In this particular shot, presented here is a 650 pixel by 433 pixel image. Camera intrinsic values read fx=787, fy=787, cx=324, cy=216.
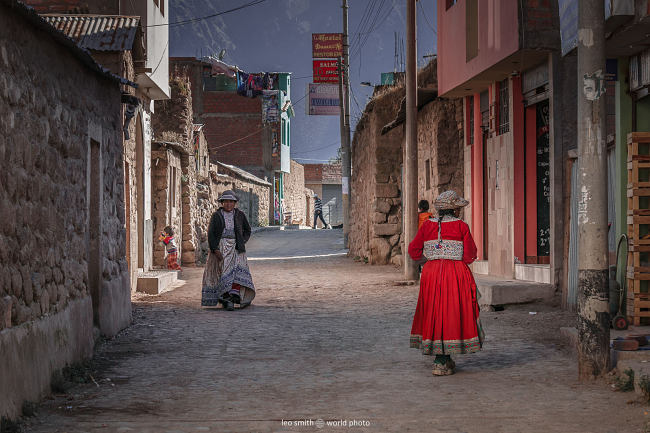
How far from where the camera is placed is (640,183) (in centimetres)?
787

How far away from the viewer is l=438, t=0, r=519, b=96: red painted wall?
11.3 m

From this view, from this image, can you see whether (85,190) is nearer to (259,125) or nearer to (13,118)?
(13,118)

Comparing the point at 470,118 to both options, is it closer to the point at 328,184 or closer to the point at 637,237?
the point at 637,237

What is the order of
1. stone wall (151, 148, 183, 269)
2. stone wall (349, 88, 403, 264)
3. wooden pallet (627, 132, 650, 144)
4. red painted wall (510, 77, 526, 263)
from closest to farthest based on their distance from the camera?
1. wooden pallet (627, 132, 650, 144)
2. red painted wall (510, 77, 526, 263)
3. stone wall (151, 148, 183, 269)
4. stone wall (349, 88, 403, 264)

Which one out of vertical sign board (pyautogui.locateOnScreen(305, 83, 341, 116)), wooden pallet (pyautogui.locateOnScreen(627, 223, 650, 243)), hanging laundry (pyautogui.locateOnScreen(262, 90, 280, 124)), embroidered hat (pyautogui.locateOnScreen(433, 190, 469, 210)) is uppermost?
hanging laundry (pyautogui.locateOnScreen(262, 90, 280, 124))

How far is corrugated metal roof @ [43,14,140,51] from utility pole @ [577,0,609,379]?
7.29 m

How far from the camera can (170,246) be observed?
1738cm

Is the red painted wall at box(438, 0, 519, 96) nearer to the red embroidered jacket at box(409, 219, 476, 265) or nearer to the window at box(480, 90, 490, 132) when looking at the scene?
the window at box(480, 90, 490, 132)

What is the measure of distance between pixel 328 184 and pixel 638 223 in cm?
5165

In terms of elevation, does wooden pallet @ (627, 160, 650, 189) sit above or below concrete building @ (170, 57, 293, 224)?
below

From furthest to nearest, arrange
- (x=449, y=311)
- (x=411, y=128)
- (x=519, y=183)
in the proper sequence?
(x=411, y=128) < (x=519, y=183) < (x=449, y=311)

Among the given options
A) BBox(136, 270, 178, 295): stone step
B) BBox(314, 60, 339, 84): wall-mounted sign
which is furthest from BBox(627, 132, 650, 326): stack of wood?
BBox(314, 60, 339, 84): wall-mounted sign

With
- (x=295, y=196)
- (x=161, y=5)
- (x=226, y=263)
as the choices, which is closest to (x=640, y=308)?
(x=226, y=263)

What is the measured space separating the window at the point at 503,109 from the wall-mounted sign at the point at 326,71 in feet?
54.5
